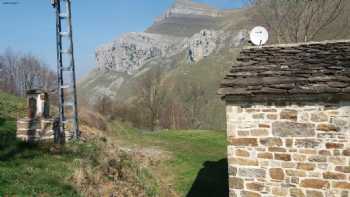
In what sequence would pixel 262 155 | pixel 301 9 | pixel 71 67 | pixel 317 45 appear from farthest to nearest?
pixel 301 9 → pixel 71 67 → pixel 317 45 → pixel 262 155

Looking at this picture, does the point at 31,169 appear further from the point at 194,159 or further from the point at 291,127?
the point at 194,159

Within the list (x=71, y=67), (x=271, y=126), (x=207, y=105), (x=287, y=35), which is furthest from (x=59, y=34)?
(x=207, y=105)

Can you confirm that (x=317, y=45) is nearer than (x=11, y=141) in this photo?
Yes

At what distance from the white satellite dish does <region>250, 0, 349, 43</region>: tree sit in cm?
1209

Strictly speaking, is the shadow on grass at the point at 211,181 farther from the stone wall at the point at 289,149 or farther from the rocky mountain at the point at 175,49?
the rocky mountain at the point at 175,49

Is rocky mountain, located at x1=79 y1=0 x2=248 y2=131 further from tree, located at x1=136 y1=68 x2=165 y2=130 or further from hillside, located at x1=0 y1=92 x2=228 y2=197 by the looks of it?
hillside, located at x1=0 y1=92 x2=228 y2=197

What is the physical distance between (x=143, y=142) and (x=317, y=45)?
34.4 ft

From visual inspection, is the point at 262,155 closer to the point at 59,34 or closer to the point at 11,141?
the point at 11,141

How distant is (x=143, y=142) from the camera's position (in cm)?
1620

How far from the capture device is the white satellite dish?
25.5 ft

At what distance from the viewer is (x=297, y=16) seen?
1938 cm

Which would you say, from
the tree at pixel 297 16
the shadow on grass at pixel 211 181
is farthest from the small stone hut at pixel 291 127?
the tree at pixel 297 16

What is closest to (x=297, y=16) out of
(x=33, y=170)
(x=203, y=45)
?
(x=33, y=170)

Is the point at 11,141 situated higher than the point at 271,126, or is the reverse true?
the point at 271,126
